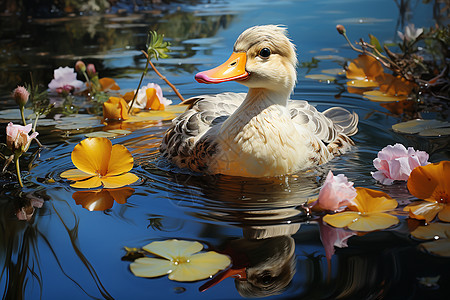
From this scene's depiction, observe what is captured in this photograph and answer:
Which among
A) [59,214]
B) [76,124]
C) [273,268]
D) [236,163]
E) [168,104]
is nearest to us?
[273,268]

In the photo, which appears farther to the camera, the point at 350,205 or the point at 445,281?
the point at 350,205

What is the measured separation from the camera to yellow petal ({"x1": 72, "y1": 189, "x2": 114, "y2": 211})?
259 centimetres

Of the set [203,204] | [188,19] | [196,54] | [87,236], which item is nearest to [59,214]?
[87,236]

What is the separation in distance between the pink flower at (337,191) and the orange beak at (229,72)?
0.78 meters

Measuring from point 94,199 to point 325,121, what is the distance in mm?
1603

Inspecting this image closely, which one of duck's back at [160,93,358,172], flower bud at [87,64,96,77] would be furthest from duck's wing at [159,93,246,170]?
flower bud at [87,64,96,77]

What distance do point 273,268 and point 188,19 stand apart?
7282 millimetres

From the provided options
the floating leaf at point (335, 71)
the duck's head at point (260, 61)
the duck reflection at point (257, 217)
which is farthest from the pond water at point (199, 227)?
the duck's head at point (260, 61)

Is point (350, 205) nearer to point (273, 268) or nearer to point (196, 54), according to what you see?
point (273, 268)

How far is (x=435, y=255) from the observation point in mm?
2004

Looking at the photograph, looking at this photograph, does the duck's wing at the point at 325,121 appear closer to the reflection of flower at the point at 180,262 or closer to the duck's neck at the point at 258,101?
the duck's neck at the point at 258,101

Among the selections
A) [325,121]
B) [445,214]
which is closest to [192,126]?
[325,121]

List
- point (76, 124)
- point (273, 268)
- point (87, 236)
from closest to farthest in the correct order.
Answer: point (273, 268), point (87, 236), point (76, 124)

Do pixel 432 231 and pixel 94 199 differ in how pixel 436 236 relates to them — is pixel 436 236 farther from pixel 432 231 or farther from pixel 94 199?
pixel 94 199
